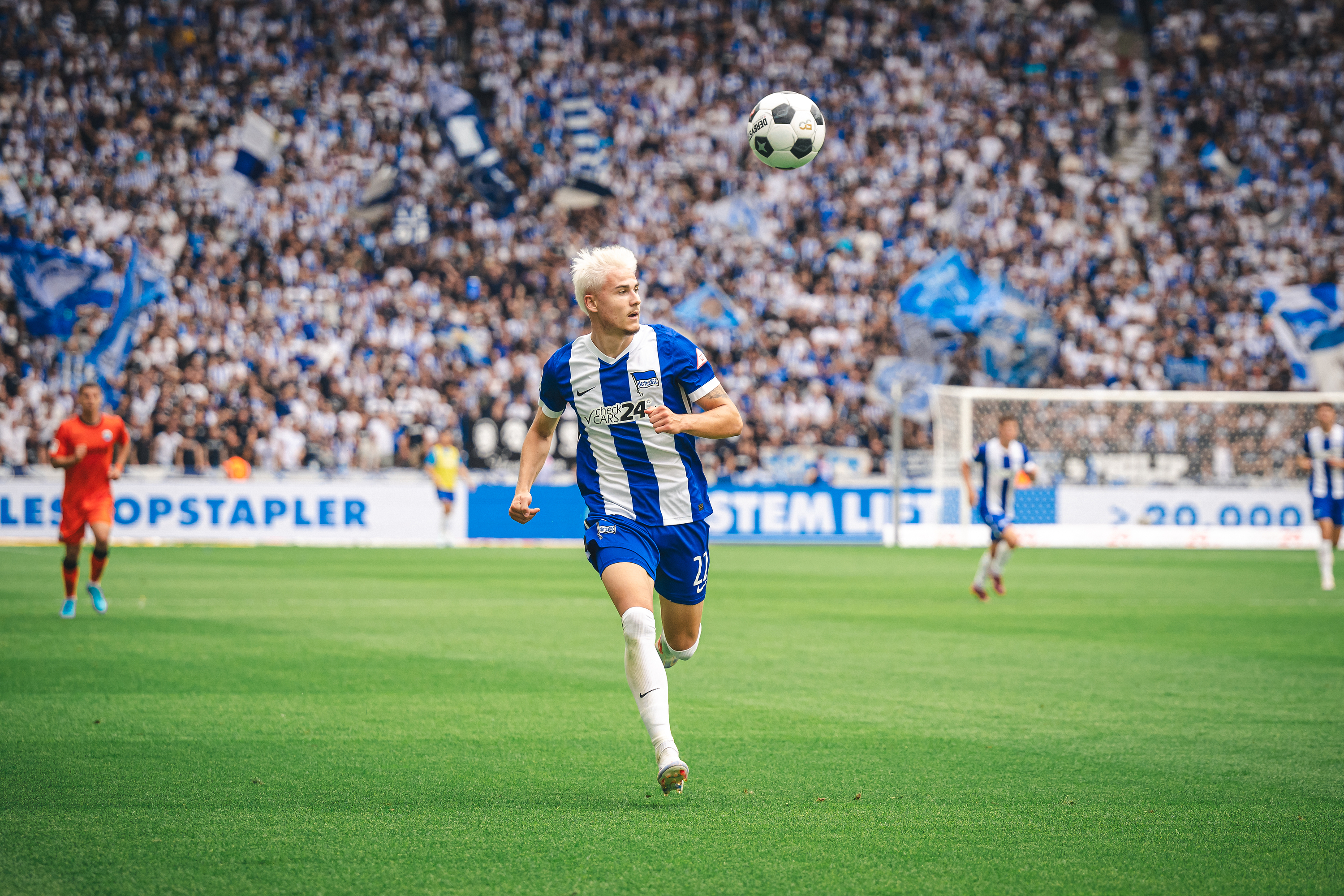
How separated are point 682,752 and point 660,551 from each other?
1320 mm

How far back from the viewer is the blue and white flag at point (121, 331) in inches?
1017

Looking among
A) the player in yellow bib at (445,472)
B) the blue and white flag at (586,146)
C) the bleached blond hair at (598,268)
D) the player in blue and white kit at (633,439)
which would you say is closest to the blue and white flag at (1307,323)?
the blue and white flag at (586,146)

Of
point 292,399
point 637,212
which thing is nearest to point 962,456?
point 637,212

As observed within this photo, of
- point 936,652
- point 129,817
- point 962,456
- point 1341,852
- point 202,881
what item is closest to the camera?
point 202,881

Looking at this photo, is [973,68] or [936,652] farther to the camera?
[973,68]

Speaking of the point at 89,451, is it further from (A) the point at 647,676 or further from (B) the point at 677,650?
(A) the point at 647,676

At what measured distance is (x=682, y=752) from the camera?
22.9 ft

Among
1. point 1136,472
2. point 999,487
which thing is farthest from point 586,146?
point 999,487

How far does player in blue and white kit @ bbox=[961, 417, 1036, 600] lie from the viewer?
1711 centimetres

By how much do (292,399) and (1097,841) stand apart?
970 inches

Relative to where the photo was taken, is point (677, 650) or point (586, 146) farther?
point (586, 146)

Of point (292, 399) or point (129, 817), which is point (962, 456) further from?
point (129, 817)

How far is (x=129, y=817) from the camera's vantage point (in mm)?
5375

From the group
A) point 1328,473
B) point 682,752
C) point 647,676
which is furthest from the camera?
point 1328,473
